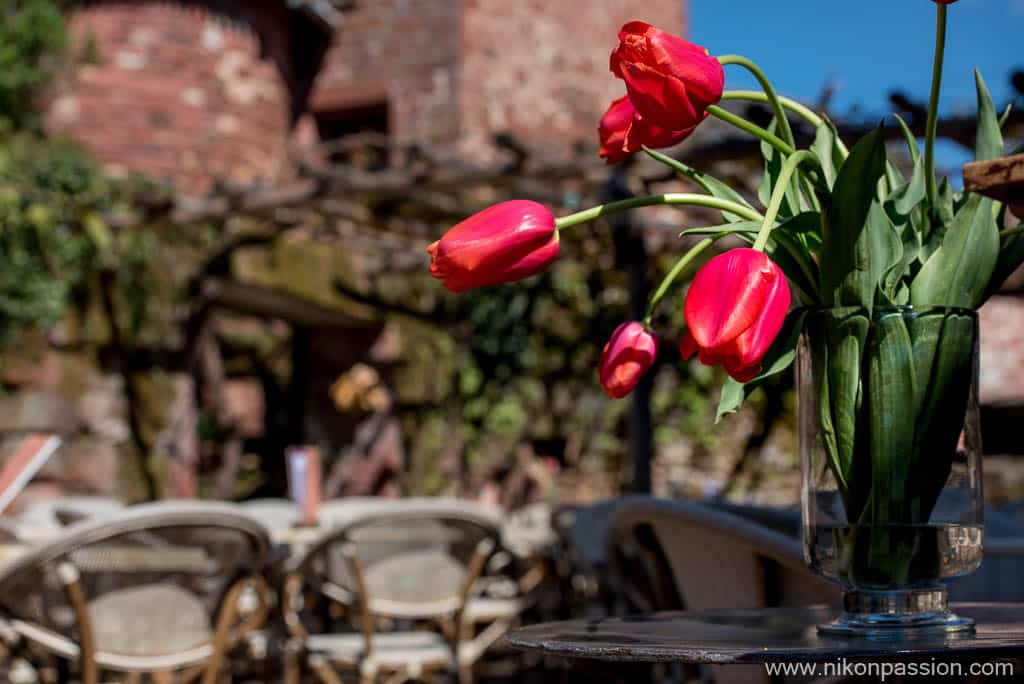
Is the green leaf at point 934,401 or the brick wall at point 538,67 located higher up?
the brick wall at point 538,67

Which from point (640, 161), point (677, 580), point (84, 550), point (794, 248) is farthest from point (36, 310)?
point (794, 248)

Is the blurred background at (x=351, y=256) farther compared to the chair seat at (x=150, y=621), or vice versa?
the blurred background at (x=351, y=256)

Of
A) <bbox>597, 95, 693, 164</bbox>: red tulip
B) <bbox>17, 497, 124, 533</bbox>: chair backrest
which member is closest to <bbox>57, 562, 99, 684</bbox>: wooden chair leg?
<bbox>17, 497, 124, 533</bbox>: chair backrest

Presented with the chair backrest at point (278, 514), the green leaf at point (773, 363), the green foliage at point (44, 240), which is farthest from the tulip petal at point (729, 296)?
the green foliage at point (44, 240)

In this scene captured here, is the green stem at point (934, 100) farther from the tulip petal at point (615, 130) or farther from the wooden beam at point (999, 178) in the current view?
the tulip petal at point (615, 130)

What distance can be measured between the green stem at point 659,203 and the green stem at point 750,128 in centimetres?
7

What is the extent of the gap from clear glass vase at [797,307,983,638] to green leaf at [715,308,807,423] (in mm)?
16

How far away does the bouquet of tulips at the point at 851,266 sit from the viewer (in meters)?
1.00

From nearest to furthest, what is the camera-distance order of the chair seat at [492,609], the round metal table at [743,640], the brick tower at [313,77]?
the round metal table at [743,640], the chair seat at [492,609], the brick tower at [313,77]

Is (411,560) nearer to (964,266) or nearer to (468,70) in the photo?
(964,266)

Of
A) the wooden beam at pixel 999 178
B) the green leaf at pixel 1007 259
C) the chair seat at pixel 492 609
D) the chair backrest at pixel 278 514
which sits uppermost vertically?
the wooden beam at pixel 999 178

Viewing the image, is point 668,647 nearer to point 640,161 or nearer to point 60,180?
point 640,161

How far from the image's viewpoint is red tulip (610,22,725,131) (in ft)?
3.21

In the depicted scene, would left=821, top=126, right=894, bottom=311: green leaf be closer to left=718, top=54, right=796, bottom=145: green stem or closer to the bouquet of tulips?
the bouquet of tulips
